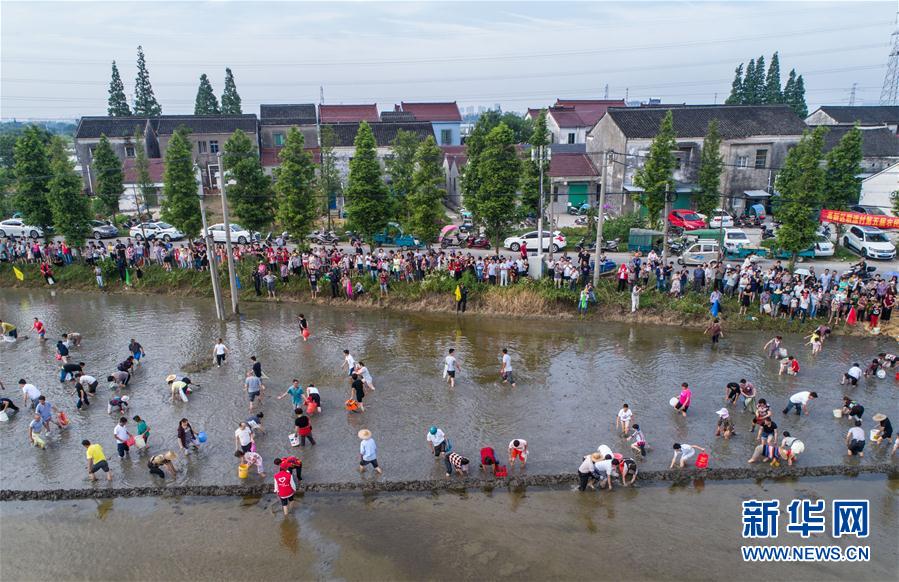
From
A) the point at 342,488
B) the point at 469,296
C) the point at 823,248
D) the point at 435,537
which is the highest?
the point at 823,248

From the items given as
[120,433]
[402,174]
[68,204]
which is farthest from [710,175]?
[68,204]

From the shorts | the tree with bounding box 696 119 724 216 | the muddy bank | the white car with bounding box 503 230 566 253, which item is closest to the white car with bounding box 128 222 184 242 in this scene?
the white car with bounding box 503 230 566 253

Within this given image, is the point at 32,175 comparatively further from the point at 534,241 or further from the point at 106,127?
the point at 534,241

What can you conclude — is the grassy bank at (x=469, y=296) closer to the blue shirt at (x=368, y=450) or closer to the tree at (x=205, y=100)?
the blue shirt at (x=368, y=450)

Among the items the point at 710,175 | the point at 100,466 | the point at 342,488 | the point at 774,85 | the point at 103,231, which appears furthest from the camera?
the point at 774,85

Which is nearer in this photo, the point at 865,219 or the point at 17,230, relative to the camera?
the point at 865,219

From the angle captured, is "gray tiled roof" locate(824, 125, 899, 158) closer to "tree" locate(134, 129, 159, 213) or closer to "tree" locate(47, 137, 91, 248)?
"tree" locate(47, 137, 91, 248)
